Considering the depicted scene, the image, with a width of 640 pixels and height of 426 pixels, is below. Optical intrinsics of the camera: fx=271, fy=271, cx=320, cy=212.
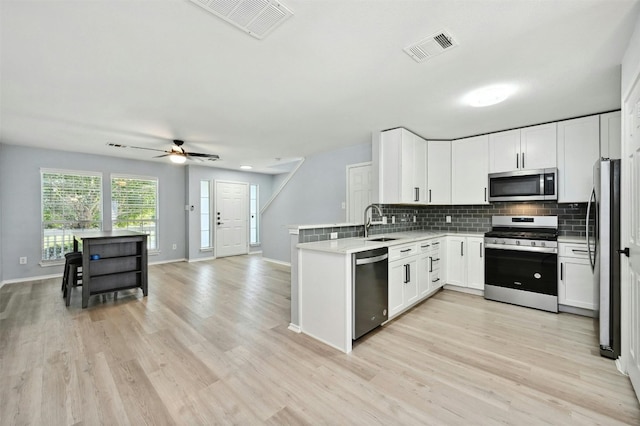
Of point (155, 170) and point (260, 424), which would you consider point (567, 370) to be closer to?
point (260, 424)

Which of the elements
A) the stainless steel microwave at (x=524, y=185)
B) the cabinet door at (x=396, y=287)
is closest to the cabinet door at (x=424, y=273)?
the cabinet door at (x=396, y=287)

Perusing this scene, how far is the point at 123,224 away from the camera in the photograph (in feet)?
19.7

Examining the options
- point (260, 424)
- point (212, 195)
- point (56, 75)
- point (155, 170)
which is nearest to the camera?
point (260, 424)

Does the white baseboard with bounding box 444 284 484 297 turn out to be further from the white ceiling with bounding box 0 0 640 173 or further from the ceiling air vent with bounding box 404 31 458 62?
the ceiling air vent with bounding box 404 31 458 62

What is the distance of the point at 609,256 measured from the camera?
2.24 meters

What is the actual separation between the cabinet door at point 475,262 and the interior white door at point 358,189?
67.1 inches

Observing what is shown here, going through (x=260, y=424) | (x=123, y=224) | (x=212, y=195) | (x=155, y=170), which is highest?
(x=155, y=170)

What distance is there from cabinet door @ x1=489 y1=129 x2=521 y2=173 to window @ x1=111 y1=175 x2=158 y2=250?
21.5ft

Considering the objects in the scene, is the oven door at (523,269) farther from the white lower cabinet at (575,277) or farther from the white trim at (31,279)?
the white trim at (31,279)

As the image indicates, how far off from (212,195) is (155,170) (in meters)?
1.42

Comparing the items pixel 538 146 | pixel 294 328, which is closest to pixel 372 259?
pixel 294 328

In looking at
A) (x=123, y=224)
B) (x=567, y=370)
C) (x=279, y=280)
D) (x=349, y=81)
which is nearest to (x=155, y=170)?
(x=123, y=224)

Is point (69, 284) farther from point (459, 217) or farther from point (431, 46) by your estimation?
point (459, 217)

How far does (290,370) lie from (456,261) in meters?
3.09
